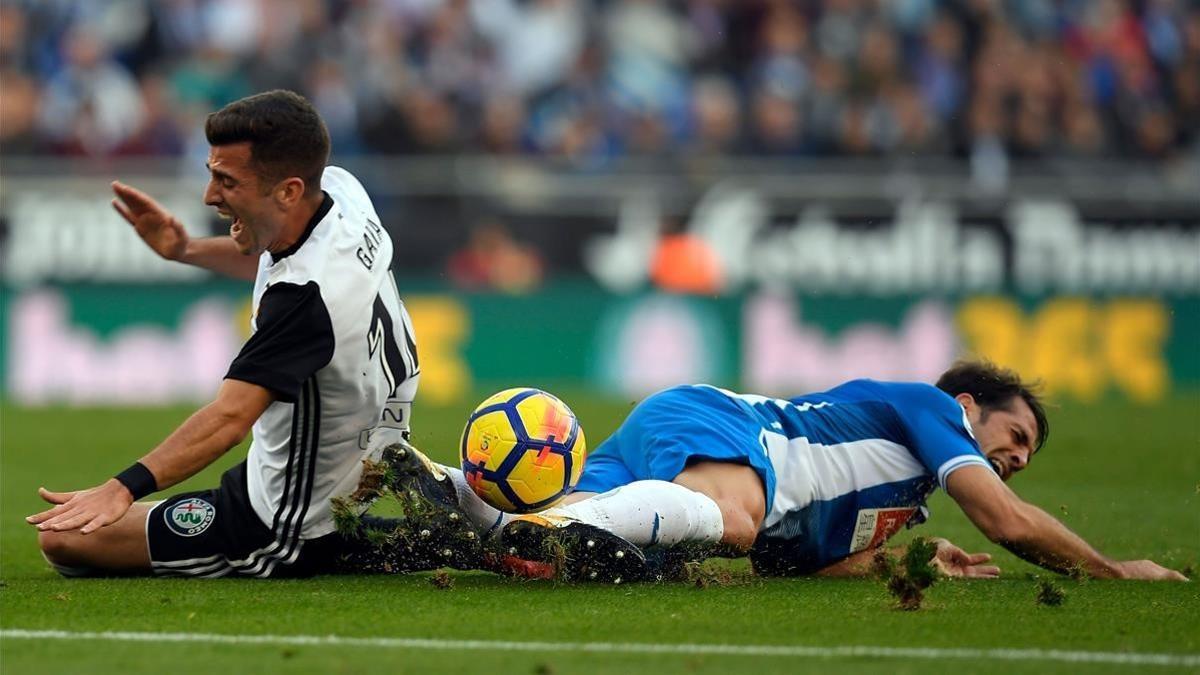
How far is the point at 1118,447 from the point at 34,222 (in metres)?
9.50

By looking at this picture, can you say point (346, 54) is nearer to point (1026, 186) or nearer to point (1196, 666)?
point (1026, 186)

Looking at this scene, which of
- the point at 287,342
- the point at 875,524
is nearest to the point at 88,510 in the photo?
the point at 287,342

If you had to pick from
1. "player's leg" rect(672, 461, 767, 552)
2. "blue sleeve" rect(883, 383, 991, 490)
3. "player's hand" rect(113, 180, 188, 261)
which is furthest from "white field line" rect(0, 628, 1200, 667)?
"player's hand" rect(113, 180, 188, 261)

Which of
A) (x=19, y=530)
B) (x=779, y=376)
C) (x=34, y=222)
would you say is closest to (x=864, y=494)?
(x=19, y=530)

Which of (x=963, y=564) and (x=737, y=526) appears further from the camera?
(x=963, y=564)

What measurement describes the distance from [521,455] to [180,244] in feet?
6.34

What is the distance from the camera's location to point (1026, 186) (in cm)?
1802

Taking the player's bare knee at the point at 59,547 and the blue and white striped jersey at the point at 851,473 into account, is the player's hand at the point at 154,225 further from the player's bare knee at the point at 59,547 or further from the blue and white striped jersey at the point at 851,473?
the blue and white striped jersey at the point at 851,473

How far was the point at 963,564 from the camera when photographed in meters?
6.94

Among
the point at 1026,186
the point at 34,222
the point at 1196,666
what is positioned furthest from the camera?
the point at 1026,186

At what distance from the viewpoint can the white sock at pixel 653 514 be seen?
6223 mm

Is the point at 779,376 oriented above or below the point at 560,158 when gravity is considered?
below

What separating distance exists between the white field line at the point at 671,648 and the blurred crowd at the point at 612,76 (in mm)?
12707

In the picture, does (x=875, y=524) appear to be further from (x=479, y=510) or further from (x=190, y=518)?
(x=190, y=518)
